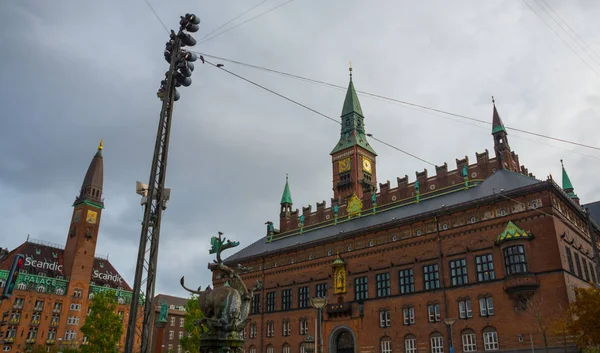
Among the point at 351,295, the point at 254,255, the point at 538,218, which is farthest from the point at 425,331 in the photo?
the point at 254,255

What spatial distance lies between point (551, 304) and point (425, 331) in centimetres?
1173

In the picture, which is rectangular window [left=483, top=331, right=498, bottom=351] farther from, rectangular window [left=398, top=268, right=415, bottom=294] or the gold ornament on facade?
the gold ornament on facade

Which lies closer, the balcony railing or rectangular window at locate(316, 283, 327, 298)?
the balcony railing

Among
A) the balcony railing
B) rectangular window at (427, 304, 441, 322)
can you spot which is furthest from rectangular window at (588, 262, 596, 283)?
rectangular window at (427, 304, 441, 322)

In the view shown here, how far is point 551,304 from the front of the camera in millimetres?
37250

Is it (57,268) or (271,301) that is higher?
(57,268)

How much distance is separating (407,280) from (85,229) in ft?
226

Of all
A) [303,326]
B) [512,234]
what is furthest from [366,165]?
[512,234]

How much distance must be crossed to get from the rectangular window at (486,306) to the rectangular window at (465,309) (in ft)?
3.26

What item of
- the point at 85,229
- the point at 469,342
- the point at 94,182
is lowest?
the point at 469,342

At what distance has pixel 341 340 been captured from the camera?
5253 cm

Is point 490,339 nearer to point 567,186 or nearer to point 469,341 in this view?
point 469,341

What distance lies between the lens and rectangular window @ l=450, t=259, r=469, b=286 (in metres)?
43.6

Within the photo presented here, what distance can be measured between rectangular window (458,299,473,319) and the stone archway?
13021mm
